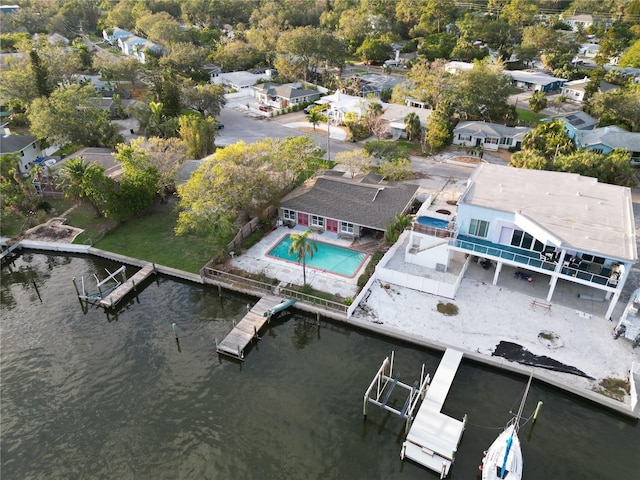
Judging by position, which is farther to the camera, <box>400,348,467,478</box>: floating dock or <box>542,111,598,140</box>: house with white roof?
<box>542,111,598,140</box>: house with white roof

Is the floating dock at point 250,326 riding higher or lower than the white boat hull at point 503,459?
lower

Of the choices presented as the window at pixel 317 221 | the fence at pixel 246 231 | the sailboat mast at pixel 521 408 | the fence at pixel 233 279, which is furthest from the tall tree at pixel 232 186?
the sailboat mast at pixel 521 408

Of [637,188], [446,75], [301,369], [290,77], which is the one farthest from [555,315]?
[290,77]

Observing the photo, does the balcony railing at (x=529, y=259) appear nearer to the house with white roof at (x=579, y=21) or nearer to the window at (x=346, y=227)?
the window at (x=346, y=227)

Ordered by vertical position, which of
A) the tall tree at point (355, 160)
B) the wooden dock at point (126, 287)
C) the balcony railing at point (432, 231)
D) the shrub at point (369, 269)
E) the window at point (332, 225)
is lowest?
the wooden dock at point (126, 287)

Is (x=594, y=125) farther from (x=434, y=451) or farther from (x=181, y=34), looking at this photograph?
(x=181, y=34)

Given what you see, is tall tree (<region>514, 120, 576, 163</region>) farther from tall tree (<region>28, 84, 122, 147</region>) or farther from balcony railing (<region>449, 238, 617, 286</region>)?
tall tree (<region>28, 84, 122, 147</region>)

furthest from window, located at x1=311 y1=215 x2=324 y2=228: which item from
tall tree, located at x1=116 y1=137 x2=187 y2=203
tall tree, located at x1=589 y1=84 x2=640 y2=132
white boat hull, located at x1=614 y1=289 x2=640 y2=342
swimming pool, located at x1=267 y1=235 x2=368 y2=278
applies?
tall tree, located at x1=589 y1=84 x2=640 y2=132
